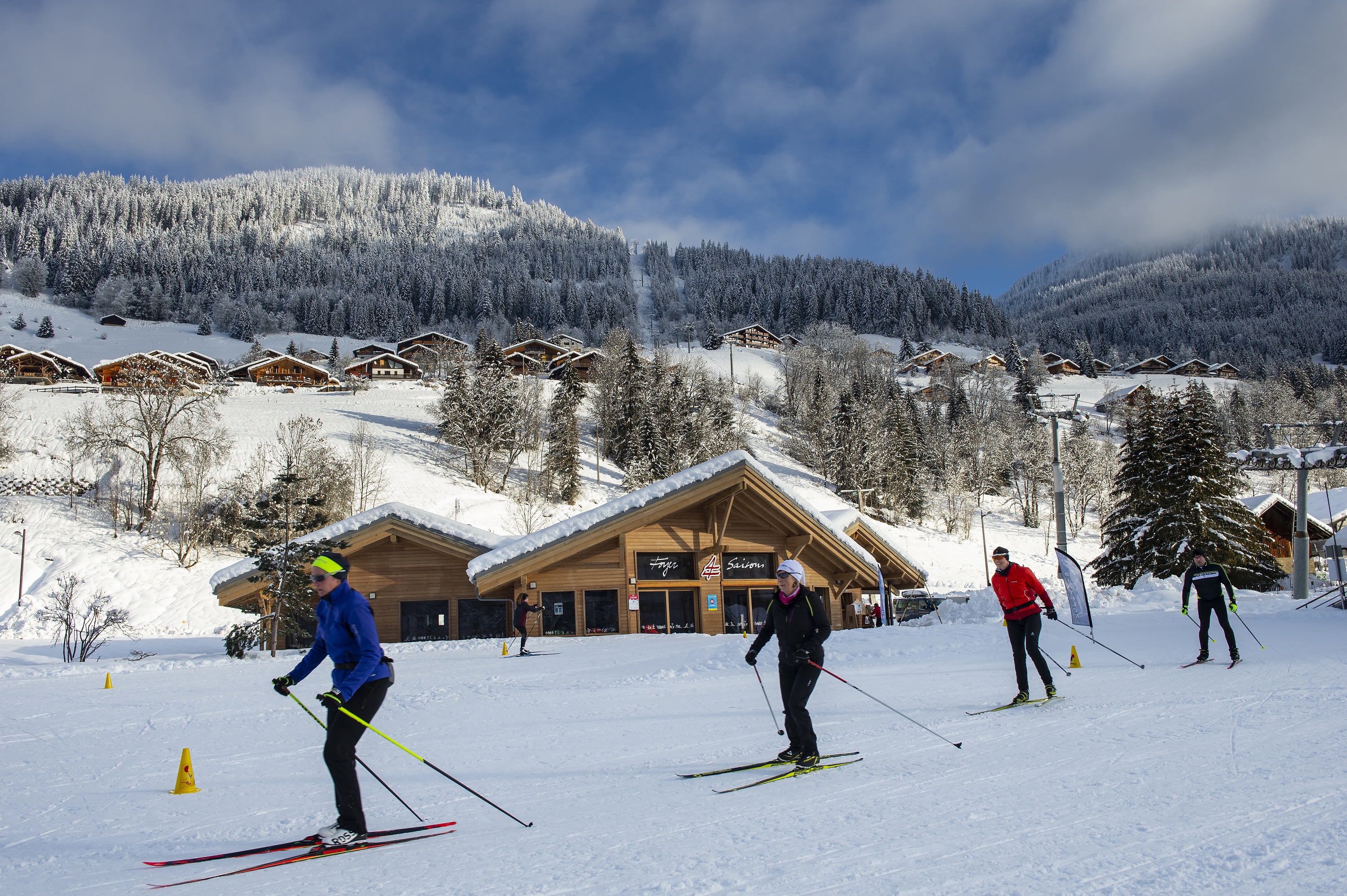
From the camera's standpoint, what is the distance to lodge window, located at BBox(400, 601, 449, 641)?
23062 millimetres

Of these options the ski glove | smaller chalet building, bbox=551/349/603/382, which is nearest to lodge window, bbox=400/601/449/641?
the ski glove

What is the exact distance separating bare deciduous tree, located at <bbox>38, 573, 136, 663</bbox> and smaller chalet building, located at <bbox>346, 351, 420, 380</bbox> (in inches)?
2600

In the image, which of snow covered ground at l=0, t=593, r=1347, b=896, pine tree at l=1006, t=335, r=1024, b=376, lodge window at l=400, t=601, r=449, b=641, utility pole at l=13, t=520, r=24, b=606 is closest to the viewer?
snow covered ground at l=0, t=593, r=1347, b=896

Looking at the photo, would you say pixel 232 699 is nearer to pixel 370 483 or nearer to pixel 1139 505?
pixel 1139 505

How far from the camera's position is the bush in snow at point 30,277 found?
142 meters

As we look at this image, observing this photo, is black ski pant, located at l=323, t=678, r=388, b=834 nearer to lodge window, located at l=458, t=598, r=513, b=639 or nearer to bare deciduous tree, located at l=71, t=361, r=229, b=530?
lodge window, located at l=458, t=598, r=513, b=639

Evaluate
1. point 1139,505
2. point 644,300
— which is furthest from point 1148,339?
point 1139,505

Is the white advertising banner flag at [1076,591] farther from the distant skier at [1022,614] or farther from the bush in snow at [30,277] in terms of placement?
the bush in snow at [30,277]

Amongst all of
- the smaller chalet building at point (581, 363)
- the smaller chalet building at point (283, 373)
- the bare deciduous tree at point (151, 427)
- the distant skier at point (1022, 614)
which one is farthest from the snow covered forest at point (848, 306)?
the distant skier at point (1022, 614)

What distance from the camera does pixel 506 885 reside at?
3938 millimetres

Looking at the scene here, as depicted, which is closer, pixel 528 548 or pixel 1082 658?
pixel 1082 658

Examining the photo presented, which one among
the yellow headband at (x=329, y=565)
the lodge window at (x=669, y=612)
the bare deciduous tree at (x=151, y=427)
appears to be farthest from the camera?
the bare deciduous tree at (x=151, y=427)

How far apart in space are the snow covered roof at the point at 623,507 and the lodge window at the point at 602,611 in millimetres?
2320

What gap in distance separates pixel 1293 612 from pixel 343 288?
169 m
